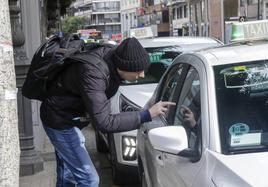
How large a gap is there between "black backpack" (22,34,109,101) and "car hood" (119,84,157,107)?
2077mm

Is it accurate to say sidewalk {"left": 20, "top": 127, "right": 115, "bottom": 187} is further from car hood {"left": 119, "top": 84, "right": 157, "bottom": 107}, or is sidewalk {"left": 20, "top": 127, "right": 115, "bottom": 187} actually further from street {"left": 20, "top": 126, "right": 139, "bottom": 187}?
car hood {"left": 119, "top": 84, "right": 157, "bottom": 107}

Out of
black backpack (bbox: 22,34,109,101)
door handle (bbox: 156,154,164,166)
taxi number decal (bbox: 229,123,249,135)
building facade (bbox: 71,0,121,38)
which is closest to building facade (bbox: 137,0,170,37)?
building facade (bbox: 71,0,121,38)

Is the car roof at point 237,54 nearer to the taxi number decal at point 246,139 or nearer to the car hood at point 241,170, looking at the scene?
the taxi number decal at point 246,139

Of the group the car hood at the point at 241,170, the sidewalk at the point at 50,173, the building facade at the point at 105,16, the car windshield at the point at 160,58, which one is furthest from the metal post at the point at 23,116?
the building facade at the point at 105,16

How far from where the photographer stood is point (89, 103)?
11.8ft

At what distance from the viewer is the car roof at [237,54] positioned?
3555 mm

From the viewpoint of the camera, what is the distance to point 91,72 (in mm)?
3635

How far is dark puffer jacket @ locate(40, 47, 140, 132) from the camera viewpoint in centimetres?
360

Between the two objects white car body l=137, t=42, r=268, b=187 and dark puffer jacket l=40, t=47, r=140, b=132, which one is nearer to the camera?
white car body l=137, t=42, r=268, b=187

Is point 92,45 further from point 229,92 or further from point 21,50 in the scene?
point 21,50

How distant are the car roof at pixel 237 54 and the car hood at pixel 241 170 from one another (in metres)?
0.79

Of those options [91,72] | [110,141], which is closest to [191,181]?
[91,72]

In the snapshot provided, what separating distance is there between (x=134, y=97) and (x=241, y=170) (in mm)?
3682

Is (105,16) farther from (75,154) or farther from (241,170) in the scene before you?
(241,170)
